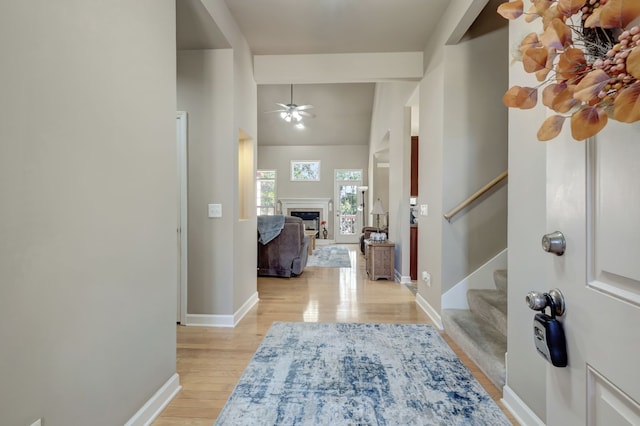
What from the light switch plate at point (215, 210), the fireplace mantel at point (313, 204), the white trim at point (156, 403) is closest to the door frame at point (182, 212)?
the light switch plate at point (215, 210)

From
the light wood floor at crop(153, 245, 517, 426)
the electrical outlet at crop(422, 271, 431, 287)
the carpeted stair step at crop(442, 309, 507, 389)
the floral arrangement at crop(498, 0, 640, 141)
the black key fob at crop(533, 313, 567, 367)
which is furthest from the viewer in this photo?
the electrical outlet at crop(422, 271, 431, 287)

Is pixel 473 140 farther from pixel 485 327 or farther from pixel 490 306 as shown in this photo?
pixel 485 327

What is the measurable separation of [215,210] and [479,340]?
239cm

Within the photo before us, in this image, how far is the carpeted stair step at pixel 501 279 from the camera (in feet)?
8.03

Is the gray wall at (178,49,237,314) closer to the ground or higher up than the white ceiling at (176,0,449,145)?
closer to the ground

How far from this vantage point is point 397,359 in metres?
2.14

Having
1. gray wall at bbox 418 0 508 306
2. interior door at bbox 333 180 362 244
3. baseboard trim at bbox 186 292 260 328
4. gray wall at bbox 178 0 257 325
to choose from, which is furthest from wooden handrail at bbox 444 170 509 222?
interior door at bbox 333 180 362 244

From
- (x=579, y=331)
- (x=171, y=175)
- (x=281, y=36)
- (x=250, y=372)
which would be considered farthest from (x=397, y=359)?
(x=281, y=36)

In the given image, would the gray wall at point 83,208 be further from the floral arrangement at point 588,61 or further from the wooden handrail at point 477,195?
the wooden handrail at point 477,195

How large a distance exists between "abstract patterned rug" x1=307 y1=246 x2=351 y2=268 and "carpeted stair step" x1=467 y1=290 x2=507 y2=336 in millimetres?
3155

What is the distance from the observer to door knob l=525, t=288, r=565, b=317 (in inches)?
29.2

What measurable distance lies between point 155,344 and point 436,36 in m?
3.38

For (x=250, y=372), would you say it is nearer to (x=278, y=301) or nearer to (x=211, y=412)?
(x=211, y=412)

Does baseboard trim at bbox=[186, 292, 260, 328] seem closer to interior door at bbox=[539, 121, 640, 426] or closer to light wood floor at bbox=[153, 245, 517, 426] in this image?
light wood floor at bbox=[153, 245, 517, 426]
